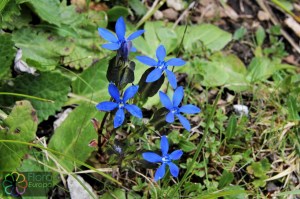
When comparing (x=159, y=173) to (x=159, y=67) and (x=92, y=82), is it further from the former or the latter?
(x=92, y=82)

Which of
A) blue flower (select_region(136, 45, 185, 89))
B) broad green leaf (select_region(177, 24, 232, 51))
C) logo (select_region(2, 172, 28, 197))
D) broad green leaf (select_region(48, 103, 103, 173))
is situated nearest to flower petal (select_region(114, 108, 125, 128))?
blue flower (select_region(136, 45, 185, 89))

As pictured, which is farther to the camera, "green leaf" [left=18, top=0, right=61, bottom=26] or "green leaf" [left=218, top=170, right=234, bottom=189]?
"green leaf" [left=18, top=0, right=61, bottom=26]

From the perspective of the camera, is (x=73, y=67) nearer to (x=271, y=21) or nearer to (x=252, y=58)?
(x=252, y=58)

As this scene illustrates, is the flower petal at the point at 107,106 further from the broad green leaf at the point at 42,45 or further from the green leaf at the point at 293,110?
the green leaf at the point at 293,110

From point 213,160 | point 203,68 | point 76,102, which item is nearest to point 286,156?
point 213,160

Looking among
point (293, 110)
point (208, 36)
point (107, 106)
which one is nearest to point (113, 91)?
point (107, 106)

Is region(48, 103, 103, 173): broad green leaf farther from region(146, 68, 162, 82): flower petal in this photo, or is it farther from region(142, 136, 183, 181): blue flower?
region(146, 68, 162, 82): flower petal
